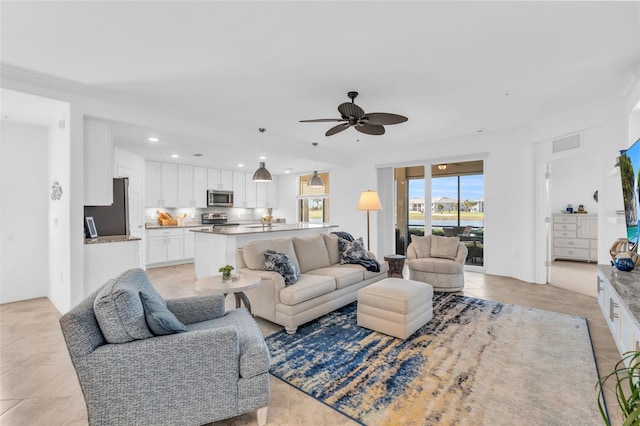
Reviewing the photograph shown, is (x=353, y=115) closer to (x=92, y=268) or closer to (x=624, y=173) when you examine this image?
(x=624, y=173)

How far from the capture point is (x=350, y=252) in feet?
14.4

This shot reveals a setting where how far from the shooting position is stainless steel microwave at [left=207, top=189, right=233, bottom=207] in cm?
782

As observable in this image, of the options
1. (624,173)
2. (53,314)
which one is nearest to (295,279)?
(53,314)

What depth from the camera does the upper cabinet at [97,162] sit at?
11.6ft

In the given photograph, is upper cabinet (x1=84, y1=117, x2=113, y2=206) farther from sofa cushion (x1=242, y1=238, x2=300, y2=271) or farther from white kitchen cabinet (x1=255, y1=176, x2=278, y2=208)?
white kitchen cabinet (x1=255, y1=176, x2=278, y2=208)

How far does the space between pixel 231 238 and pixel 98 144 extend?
6.63 ft

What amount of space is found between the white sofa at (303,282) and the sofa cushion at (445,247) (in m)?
1.11

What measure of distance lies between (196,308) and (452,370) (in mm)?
2038

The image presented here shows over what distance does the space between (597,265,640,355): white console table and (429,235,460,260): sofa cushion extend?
1.89m

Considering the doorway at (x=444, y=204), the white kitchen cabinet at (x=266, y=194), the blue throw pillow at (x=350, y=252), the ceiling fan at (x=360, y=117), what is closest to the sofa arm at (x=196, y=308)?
the ceiling fan at (x=360, y=117)

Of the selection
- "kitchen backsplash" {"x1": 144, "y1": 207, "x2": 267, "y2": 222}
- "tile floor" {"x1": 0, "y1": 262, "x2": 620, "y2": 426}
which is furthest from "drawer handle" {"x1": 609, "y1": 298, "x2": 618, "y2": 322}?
"kitchen backsplash" {"x1": 144, "y1": 207, "x2": 267, "y2": 222}

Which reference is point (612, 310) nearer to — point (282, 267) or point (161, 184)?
point (282, 267)

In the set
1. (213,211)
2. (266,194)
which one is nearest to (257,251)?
(213,211)

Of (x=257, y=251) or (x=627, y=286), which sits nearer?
(x=627, y=286)
